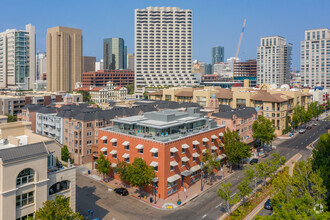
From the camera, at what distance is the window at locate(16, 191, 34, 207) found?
3412cm

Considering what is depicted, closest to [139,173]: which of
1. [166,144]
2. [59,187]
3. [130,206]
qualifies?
[130,206]

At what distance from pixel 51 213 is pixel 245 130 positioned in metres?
63.8

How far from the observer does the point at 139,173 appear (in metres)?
51.9

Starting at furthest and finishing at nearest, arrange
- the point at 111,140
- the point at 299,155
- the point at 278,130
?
the point at 278,130 → the point at 299,155 → the point at 111,140

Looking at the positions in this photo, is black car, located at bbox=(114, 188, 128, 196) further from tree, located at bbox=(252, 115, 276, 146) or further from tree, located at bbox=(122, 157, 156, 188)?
tree, located at bbox=(252, 115, 276, 146)

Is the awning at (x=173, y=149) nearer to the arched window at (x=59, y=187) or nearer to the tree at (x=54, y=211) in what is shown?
the arched window at (x=59, y=187)

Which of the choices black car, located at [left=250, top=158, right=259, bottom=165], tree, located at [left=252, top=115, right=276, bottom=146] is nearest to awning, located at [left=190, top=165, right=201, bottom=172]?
black car, located at [left=250, top=158, right=259, bottom=165]

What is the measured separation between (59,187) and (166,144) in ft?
69.9

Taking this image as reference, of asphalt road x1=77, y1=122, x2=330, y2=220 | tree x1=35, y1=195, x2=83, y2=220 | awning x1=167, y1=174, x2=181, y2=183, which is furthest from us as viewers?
awning x1=167, y1=174, x2=181, y2=183

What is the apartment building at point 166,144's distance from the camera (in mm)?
54219

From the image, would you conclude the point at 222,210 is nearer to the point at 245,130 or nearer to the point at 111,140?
the point at 111,140

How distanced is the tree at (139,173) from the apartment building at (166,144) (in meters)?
1.80

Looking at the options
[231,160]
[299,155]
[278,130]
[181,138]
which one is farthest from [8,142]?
[278,130]

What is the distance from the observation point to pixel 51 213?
33.2 metres
